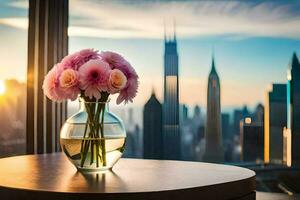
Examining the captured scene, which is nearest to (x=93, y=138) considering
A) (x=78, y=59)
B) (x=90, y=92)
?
(x=90, y=92)

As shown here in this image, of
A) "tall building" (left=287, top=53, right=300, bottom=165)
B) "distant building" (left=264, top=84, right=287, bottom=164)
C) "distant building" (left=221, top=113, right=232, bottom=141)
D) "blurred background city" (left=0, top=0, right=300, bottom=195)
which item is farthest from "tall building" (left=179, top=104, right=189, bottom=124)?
"tall building" (left=287, top=53, right=300, bottom=165)

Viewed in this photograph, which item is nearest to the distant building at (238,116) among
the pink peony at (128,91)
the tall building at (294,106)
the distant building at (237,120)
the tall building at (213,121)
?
the distant building at (237,120)

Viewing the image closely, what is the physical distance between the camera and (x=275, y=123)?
3.27 metres

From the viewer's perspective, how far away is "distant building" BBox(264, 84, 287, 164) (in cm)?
326

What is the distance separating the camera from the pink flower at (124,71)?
1.61 metres

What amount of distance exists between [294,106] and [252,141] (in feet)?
1.21

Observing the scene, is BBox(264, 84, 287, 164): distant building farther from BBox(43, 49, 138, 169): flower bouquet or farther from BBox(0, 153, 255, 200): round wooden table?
BBox(43, 49, 138, 169): flower bouquet

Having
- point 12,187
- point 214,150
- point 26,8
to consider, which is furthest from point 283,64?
point 12,187

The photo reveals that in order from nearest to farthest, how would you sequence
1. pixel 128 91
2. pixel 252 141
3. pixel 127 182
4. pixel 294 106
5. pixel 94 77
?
pixel 127 182 < pixel 94 77 < pixel 128 91 < pixel 294 106 < pixel 252 141

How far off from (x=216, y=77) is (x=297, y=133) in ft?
2.15

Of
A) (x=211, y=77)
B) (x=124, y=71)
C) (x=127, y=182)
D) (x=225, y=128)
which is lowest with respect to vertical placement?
(x=127, y=182)

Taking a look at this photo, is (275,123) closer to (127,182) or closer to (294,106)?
(294,106)

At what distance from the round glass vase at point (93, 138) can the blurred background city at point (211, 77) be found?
1655 millimetres

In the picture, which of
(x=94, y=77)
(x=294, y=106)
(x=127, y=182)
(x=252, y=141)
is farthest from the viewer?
(x=252, y=141)
